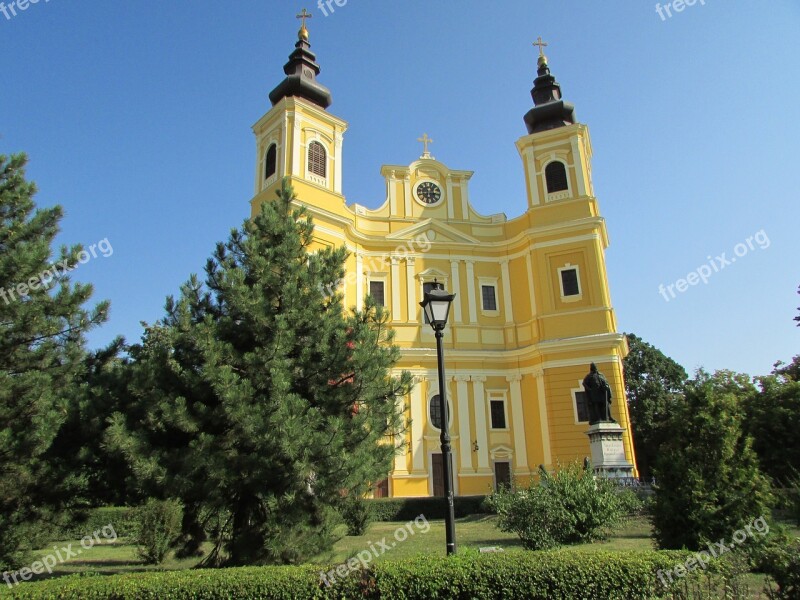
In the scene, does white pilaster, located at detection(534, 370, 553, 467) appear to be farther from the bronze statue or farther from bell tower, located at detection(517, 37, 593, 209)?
bell tower, located at detection(517, 37, 593, 209)

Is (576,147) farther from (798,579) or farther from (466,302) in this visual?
(798,579)

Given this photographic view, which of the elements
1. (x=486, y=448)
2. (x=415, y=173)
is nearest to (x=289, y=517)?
(x=486, y=448)

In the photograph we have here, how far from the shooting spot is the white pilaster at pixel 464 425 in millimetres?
26875

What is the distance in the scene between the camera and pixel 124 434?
8.02 m

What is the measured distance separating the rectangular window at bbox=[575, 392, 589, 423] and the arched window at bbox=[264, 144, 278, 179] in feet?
59.9

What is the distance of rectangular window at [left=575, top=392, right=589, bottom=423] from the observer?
26.2 meters

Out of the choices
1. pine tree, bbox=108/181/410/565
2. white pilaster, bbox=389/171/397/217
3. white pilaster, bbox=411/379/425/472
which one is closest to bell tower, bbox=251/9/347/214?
white pilaster, bbox=389/171/397/217

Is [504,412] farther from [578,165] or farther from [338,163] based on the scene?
[338,163]

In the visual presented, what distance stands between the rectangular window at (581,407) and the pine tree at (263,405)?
18336 millimetres

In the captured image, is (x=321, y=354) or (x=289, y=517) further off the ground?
(x=321, y=354)

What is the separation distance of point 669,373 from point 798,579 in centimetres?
4272

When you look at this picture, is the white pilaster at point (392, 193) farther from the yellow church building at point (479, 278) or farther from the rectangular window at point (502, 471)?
the rectangular window at point (502, 471)

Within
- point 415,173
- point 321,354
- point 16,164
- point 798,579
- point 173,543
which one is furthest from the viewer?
point 415,173

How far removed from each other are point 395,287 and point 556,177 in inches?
408
